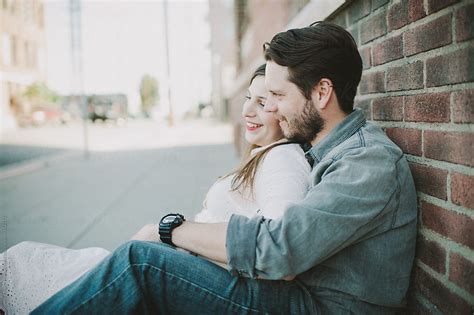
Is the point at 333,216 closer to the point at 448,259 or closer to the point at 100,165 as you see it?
the point at 448,259

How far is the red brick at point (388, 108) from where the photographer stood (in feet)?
6.46

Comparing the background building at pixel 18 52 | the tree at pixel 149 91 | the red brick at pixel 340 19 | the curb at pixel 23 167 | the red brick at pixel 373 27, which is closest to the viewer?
the red brick at pixel 373 27

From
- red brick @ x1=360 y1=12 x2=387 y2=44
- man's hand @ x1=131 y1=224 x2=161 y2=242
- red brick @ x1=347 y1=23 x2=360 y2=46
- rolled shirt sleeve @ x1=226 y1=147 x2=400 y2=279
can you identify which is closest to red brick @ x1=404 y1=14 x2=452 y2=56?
red brick @ x1=360 y1=12 x2=387 y2=44

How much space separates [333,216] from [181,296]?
60cm

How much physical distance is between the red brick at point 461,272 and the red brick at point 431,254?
5 centimetres

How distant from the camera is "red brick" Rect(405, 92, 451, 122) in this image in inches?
61.3

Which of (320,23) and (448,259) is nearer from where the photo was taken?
(448,259)

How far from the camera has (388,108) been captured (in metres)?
2.10

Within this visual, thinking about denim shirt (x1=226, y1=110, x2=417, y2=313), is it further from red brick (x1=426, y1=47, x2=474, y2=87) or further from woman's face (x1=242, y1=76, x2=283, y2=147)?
woman's face (x1=242, y1=76, x2=283, y2=147)

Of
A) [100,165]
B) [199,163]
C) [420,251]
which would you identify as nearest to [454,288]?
[420,251]

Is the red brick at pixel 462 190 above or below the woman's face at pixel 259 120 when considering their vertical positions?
below

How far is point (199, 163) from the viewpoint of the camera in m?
9.54

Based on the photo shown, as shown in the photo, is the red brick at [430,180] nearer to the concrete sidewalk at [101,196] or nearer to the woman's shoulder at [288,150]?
the woman's shoulder at [288,150]

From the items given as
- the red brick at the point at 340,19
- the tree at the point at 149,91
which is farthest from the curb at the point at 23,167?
the tree at the point at 149,91
